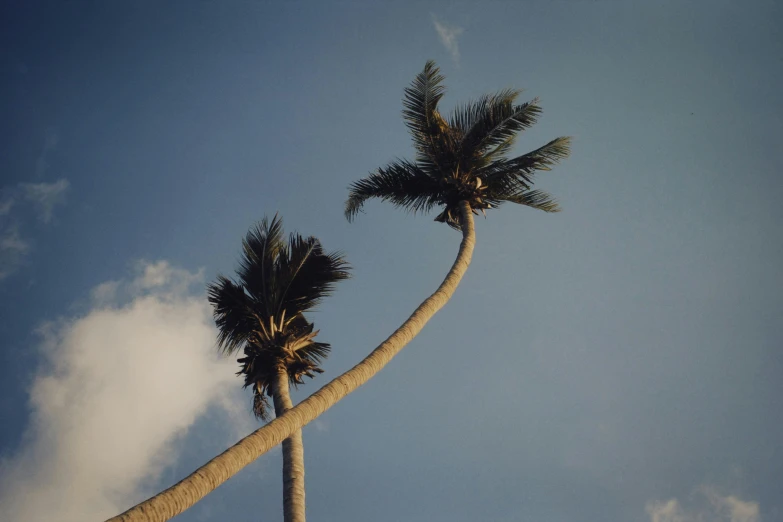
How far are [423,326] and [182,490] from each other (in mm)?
5088

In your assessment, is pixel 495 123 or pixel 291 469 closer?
pixel 291 469

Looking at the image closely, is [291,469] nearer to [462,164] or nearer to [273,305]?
[273,305]

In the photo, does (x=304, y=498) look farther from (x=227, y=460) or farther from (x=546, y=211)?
(x=546, y=211)

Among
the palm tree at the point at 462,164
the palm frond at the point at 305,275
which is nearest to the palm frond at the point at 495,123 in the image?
the palm tree at the point at 462,164

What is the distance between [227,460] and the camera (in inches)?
236

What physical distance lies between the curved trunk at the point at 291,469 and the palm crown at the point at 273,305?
0.53m

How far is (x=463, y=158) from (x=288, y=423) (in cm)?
740

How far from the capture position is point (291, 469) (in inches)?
332

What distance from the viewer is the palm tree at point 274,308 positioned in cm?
1020

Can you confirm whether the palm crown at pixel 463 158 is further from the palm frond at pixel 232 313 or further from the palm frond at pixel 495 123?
the palm frond at pixel 232 313

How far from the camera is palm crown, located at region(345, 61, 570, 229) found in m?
12.3

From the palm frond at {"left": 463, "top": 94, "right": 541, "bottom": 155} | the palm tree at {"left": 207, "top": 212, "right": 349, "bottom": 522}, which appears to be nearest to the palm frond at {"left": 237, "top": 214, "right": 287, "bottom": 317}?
the palm tree at {"left": 207, "top": 212, "right": 349, "bottom": 522}

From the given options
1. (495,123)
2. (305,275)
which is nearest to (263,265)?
(305,275)

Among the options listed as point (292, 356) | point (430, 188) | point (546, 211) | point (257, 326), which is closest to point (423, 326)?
point (292, 356)
